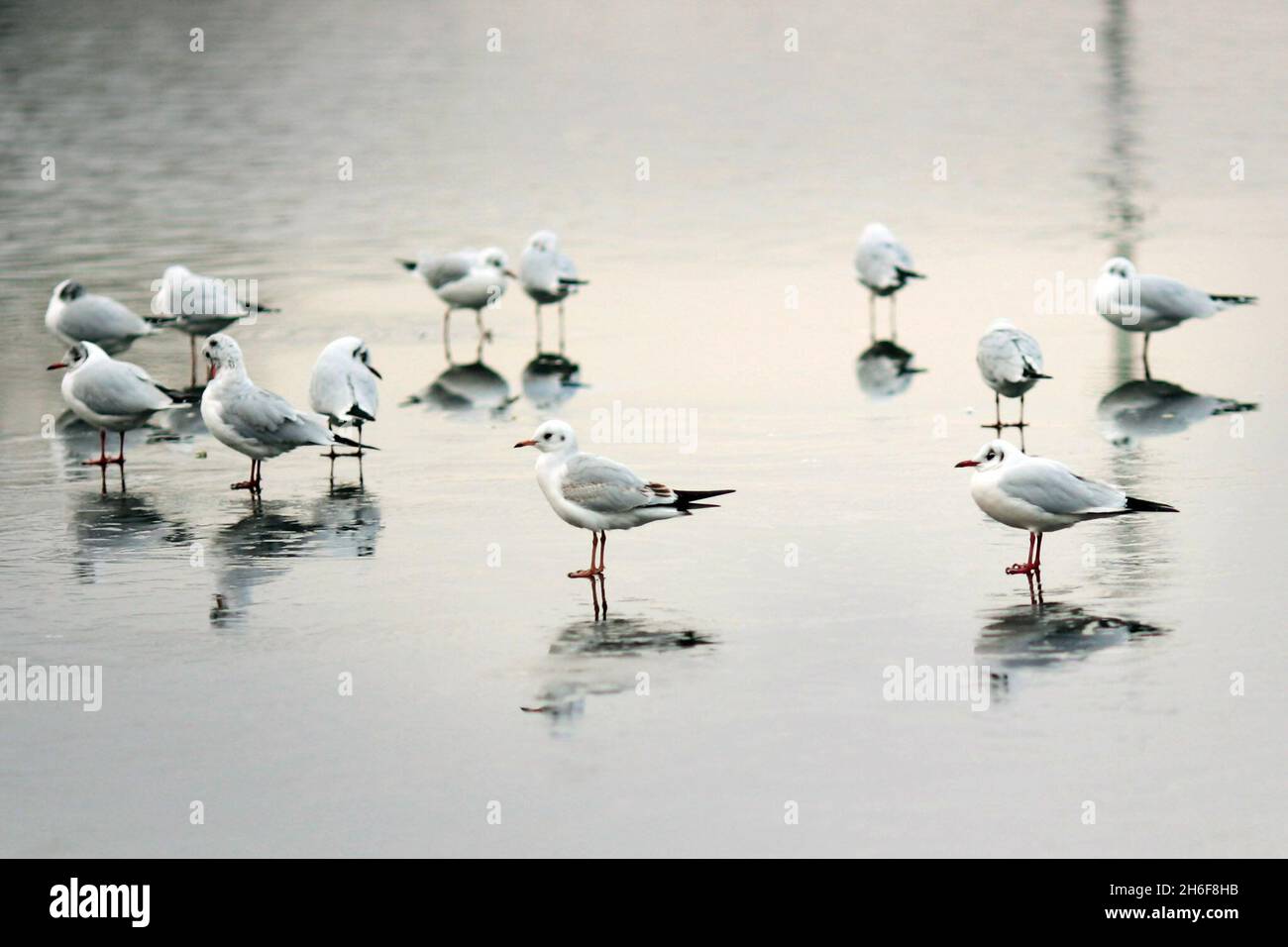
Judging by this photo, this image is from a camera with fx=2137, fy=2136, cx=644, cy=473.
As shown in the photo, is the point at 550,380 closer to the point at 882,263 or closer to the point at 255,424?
the point at 882,263

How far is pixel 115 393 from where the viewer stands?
51.7 ft

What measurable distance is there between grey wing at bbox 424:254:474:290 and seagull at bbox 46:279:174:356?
2757 millimetres

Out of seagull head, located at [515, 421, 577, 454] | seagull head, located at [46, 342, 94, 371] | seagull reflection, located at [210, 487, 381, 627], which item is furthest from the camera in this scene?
seagull head, located at [46, 342, 94, 371]

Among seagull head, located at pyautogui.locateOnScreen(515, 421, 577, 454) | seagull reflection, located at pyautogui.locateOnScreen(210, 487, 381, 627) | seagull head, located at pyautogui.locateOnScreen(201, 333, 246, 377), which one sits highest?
seagull head, located at pyautogui.locateOnScreen(201, 333, 246, 377)

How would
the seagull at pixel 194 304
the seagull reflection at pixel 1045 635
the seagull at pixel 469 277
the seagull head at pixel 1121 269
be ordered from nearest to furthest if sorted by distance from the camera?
the seagull reflection at pixel 1045 635 → the seagull head at pixel 1121 269 → the seagull at pixel 194 304 → the seagull at pixel 469 277

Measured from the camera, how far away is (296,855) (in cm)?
845

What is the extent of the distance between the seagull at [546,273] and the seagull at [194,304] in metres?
2.84

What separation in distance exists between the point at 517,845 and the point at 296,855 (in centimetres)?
87

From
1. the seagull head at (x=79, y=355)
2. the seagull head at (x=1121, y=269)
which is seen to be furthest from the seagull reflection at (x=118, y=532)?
the seagull head at (x=1121, y=269)

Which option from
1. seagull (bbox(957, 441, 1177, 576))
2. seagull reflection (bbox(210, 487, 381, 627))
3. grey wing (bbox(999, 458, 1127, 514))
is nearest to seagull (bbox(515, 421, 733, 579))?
seagull reflection (bbox(210, 487, 381, 627))

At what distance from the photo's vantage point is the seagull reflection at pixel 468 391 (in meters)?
17.7

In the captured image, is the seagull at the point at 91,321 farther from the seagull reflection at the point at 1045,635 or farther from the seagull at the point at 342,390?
the seagull reflection at the point at 1045,635

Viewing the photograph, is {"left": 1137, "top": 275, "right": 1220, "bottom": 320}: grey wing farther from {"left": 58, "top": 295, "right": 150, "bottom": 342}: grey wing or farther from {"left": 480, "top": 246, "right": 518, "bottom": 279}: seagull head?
{"left": 58, "top": 295, "right": 150, "bottom": 342}: grey wing

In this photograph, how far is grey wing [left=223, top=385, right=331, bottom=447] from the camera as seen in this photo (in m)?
14.8
